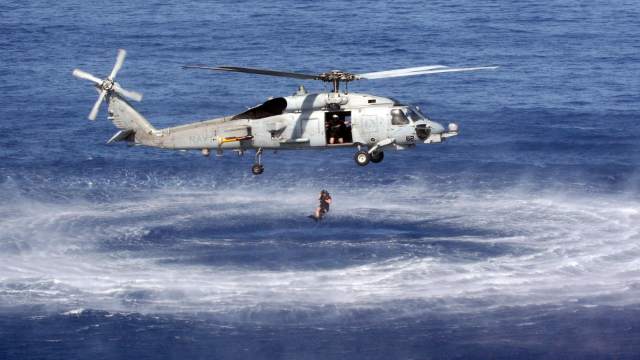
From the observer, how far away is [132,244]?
141 m

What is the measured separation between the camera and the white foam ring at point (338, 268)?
12725 cm

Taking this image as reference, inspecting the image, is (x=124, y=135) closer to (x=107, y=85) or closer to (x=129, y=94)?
(x=107, y=85)

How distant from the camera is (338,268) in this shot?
133000 millimetres

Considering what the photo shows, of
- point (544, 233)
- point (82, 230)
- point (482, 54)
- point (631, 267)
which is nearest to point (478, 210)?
point (544, 233)

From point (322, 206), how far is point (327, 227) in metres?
2.74

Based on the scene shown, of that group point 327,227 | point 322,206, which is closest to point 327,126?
point 322,206

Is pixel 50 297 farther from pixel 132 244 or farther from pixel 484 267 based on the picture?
pixel 484 267

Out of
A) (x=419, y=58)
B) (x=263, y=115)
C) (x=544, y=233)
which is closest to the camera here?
(x=263, y=115)

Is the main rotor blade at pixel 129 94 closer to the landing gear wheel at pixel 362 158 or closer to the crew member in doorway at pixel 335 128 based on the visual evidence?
the crew member in doorway at pixel 335 128

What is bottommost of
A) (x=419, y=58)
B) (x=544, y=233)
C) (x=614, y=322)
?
(x=614, y=322)

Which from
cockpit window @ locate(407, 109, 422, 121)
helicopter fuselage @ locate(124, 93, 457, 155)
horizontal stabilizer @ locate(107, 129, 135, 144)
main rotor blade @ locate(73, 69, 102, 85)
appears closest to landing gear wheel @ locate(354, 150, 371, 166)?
helicopter fuselage @ locate(124, 93, 457, 155)

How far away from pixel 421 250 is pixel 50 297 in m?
36.8

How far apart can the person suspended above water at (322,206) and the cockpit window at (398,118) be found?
33.4 meters

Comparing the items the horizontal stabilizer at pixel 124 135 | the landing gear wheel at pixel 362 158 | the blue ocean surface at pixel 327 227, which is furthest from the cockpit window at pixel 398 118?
the horizontal stabilizer at pixel 124 135
